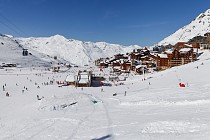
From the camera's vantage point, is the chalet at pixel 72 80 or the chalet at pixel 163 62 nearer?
the chalet at pixel 72 80

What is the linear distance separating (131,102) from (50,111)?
650cm

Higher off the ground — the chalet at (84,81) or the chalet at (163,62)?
the chalet at (163,62)

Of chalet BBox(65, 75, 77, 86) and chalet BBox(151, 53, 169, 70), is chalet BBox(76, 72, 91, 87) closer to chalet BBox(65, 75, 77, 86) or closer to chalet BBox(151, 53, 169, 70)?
chalet BBox(65, 75, 77, 86)

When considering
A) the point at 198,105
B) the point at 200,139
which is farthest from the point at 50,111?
the point at 200,139

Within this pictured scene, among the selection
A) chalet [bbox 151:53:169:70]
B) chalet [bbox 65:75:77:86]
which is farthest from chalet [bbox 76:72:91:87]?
chalet [bbox 151:53:169:70]

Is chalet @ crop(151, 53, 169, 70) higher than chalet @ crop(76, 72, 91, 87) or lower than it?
higher

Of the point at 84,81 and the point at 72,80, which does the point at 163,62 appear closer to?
the point at 84,81

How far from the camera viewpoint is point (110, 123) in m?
12.0

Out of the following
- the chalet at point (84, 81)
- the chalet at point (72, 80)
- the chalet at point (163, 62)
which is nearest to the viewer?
the chalet at point (84, 81)

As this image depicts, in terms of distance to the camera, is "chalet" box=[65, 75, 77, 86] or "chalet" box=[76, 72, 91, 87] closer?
"chalet" box=[76, 72, 91, 87]

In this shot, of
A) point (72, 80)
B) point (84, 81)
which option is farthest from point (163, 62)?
point (72, 80)

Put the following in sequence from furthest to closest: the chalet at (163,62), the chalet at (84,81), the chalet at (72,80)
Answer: the chalet at (163,62), the chalet at (72,80), the chalet at (84,81)

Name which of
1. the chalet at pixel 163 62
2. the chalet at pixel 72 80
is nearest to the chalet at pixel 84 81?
the chalet at pixel 72 80

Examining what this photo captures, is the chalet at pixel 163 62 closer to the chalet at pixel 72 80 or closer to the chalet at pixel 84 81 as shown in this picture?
the chalet at pixel 84 81
